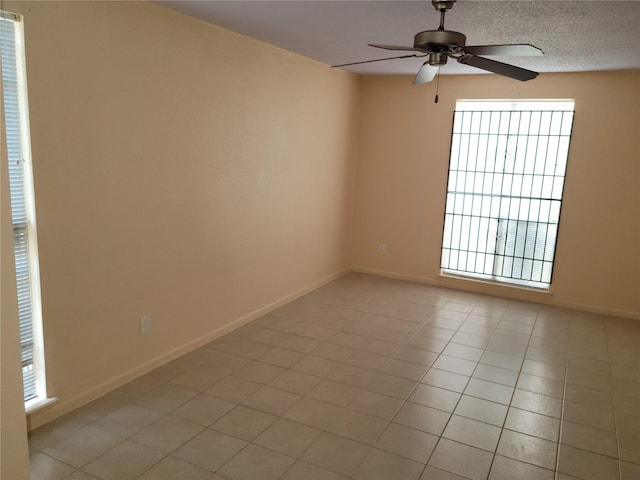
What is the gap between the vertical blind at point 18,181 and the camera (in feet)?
7.25

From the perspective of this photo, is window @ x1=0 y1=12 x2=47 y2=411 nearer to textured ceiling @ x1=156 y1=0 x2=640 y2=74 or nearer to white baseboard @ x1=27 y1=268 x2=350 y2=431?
white baseboard @ x1=27 y1=268 x2=350 y2=431

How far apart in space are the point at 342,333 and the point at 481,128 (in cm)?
283

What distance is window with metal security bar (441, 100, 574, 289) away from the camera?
16.1 feet

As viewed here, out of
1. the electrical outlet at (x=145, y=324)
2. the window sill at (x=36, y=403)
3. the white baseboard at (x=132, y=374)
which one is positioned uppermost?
the electrical outlet at (x=145, y=324)

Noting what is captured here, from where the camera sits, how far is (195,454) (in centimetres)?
234

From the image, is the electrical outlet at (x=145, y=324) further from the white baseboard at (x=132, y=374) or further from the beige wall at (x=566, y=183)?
the beige wall at (x=566, y=183)

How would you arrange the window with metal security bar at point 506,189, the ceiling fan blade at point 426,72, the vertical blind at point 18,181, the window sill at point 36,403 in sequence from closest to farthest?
the vertical blind at point 18,181
the window sill at point 36,403
the ceiling fan blade at point 426,72
the window with metal security bar at point 506,189

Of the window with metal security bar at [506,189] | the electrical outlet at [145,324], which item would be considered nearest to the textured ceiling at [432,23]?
the window with metal security bar at [506,189]

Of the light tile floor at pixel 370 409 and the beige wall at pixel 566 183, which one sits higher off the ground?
the beige wall at pixel 566 183

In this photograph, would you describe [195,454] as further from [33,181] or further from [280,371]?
[33,181]

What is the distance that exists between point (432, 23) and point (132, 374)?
2.90 m

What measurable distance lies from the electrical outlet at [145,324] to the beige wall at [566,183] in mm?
3263

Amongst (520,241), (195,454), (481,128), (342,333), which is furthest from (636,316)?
(195,454)

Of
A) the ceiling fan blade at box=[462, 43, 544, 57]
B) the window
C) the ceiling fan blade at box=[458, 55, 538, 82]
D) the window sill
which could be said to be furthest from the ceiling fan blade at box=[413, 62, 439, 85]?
the window sill
